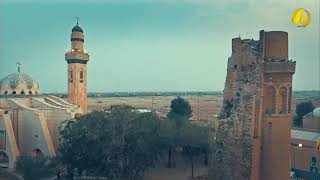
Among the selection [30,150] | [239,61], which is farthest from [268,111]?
[30,150]

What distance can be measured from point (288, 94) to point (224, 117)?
9.83ft

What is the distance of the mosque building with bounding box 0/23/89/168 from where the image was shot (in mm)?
23078

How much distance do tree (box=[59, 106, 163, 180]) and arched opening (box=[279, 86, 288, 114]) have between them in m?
7.17

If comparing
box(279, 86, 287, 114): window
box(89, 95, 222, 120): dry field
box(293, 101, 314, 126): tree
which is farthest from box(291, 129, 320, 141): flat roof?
box(89, 95, 222, 120): dry field

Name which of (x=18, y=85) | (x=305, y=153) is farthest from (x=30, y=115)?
(x=305, y=153)

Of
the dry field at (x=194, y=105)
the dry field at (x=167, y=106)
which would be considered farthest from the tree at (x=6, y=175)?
the dry field at (x=167, y=106)

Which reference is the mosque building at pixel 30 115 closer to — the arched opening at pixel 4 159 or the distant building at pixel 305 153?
the arched opening at pixel 4 159

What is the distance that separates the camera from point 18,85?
105ft

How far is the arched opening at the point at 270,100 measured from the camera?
51.0 feet

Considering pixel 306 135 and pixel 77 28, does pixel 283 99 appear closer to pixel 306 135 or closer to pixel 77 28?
pixel 306 135

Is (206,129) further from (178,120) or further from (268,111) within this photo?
(268,111)

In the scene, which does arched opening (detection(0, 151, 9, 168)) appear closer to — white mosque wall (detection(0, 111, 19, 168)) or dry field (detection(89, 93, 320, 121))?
white mosque wall (detection(0, 111, 19, 168))

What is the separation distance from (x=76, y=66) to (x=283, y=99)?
22.2 meters

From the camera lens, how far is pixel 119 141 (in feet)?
60.1
